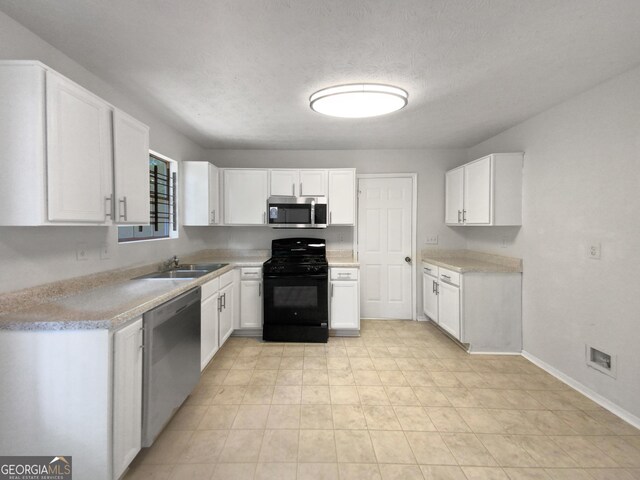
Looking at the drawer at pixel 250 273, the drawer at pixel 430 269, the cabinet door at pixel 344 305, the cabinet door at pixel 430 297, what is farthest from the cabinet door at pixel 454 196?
the drawer at pixel 250 273

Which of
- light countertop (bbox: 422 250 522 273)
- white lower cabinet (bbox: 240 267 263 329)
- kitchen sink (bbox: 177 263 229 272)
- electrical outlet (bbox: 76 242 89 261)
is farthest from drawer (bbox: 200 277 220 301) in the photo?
light countertop (bbox: 422 250 522 273)

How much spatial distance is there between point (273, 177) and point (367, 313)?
2.30 metres

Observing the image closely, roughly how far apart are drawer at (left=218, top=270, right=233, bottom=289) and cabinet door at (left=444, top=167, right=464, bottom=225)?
286 centimetres

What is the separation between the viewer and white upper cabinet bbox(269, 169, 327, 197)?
3822 millimetres

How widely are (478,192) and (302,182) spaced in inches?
81.8

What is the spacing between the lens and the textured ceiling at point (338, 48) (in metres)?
1.45

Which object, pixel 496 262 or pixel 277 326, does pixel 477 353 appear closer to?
pixel 496 262

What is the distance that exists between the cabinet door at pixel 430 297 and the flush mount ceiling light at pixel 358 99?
2.29m

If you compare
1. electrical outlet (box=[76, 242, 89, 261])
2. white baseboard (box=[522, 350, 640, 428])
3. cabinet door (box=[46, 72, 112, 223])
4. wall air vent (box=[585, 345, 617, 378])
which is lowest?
white baseboard (box=[522, 350, 640, 428])

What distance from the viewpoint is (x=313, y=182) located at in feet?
12.6

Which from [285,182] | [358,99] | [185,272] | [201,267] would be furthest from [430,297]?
[185,272]

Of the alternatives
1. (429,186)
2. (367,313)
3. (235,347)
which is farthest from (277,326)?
(429,186)

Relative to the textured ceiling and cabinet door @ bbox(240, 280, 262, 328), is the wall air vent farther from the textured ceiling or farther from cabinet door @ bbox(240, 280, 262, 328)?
cabinet door @ bbox(240, 280, 262, 328)

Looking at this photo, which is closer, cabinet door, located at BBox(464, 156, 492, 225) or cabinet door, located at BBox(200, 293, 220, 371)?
cabinet door, located at BBox(200, 293, 220, 371)
